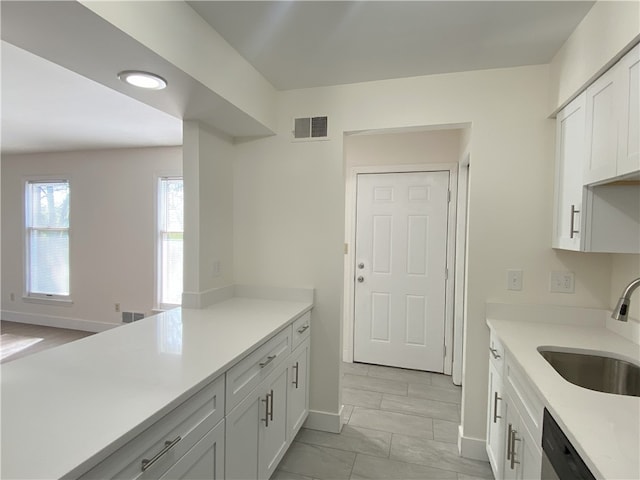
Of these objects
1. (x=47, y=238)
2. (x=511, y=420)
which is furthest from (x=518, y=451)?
(x=47, y=238)

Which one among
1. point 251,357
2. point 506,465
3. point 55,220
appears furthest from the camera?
point 55,220

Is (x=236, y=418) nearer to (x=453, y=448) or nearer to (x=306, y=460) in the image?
(x=306, y=460)

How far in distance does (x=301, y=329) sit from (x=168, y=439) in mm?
1253

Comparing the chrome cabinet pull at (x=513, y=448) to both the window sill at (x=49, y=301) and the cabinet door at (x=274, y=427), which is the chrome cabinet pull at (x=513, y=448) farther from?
the window sill at (x=49, y=301)

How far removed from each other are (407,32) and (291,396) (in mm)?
2170

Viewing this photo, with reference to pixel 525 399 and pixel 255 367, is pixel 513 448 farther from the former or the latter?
pixel 255 367

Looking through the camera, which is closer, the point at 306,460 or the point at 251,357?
the point at 251,357

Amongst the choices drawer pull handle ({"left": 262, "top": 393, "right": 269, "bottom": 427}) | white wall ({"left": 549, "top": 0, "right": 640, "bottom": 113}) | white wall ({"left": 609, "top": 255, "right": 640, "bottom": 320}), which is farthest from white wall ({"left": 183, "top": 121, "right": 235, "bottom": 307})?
white wall ({"left": 609, "top": 255, "right": 640, "bottom": 320})

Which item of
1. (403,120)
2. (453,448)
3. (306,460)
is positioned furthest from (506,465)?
(403,120)

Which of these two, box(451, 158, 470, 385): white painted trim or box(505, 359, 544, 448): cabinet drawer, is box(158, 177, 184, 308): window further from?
box(505, 359, 544, 448): cabinet drawer

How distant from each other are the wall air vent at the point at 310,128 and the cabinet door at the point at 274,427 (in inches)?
61.8

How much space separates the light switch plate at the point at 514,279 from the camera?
6.79ft

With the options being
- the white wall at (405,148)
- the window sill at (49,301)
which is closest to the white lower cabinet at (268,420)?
the white wall at (405,148)

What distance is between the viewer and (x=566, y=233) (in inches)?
71.1
